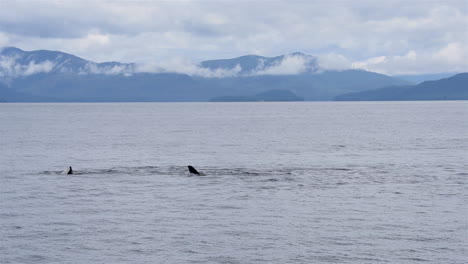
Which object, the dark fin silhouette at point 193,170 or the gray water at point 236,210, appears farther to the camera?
the dark fin silhouette at point 193,170

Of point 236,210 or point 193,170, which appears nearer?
point 236,210

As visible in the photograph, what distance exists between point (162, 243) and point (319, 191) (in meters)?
17.8

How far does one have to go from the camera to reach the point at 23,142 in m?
96.0

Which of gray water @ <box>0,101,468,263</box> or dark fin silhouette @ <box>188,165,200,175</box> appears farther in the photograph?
dark fin silhouette @ <box>188,165,200,175</box>

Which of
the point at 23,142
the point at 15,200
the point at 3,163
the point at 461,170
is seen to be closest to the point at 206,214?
the point at 15,200

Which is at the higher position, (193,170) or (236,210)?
(193,170)

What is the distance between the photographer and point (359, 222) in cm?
3428

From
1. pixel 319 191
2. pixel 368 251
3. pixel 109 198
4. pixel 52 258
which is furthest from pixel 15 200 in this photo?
pixel 368 251

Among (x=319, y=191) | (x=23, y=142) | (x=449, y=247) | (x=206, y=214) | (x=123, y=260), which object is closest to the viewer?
(x=123, y=260)

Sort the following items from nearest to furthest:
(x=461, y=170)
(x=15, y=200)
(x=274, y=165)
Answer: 1. (x=15, y=200)
2. (x=461, y=170)
3. (x=274, y=165)

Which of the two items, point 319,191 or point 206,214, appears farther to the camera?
point 319,191

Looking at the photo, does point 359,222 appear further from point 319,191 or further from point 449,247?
point 319,191

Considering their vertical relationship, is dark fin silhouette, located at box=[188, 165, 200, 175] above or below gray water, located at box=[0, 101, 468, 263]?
above

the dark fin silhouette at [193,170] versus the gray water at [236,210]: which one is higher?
the dark fin silhouette at [193,170]
